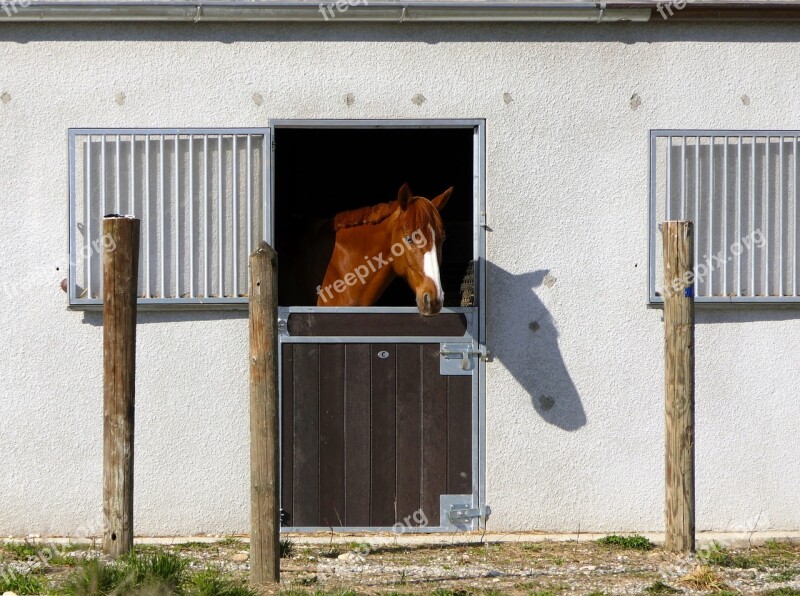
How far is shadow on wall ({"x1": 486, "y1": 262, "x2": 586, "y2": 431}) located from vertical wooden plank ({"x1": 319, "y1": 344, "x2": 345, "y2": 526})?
0.97 meters

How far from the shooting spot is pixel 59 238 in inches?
257

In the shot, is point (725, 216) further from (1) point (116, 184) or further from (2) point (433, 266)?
(1) point (116, 184)

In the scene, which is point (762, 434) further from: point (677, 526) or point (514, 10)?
point (514, 10)

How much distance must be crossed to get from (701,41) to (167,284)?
11.8 ft

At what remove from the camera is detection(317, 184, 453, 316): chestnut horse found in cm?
628

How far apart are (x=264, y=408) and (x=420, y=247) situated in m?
1.59

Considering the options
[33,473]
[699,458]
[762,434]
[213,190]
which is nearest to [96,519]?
[33,473]

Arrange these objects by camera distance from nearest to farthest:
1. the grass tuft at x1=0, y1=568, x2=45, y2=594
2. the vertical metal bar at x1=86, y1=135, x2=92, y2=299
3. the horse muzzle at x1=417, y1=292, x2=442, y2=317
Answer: the grass tuft at x1=0, y1=568, x2=45, y2=594 → the horse muzzle at x1=417, y1=292, x2=442, y2=317 → the vertical metal bar at x1=86, y1=135, x2=92, y2=299

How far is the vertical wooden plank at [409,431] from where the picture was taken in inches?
259

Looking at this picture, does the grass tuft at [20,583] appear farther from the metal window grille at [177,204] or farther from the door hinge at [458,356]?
the door hinge at [458,356]

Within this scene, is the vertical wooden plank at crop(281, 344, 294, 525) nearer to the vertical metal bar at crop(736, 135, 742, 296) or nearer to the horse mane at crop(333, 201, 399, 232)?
the horse mane at crop(333, 201, 399, 232)

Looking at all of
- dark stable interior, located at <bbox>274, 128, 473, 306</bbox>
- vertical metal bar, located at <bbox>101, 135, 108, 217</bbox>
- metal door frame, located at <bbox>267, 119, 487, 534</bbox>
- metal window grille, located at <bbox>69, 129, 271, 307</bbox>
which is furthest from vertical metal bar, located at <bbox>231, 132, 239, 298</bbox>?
dark stable interior, located at <bbox>274, 128, 473, 306</bbox>

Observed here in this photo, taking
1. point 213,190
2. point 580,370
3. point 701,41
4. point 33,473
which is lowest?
point 33,473

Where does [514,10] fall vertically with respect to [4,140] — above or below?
above
